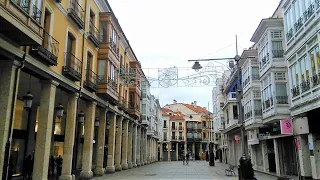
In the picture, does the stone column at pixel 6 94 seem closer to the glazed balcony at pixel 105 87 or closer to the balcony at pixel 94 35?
the balcony at pixel 94 35

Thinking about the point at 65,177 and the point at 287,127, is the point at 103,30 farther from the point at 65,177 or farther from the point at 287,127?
the point at 287,127

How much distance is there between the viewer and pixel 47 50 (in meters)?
13.8

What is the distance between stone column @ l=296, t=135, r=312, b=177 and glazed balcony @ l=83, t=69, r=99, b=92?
14001mm

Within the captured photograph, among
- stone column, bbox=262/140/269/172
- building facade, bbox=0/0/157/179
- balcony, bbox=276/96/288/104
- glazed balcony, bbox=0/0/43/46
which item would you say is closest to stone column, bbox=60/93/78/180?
building facade, bbox=0/0/157/179

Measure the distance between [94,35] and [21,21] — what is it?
11031 mm

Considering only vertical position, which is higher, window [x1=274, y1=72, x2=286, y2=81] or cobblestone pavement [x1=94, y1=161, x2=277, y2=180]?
window [x1=274, y1=72, x2=286, y2=81]

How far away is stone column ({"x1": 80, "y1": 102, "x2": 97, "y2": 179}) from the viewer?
20109mm

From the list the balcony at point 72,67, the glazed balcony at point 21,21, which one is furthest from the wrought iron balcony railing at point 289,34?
the glazed balcony at point 21,21

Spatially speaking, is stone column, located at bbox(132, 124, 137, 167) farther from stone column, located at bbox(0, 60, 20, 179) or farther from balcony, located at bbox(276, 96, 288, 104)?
stone column, located at bbox(0, 60, 20, 179)

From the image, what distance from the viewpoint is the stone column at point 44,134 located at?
14062mm

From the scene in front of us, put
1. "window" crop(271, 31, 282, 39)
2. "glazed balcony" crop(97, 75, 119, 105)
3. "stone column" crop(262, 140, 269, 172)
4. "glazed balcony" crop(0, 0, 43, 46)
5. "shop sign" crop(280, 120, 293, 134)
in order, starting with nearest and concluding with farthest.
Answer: "glazed balcony" crop(0, 0, 43, 46)
"shop sign" crop(280, 120, 293, 134)
"glazed balcony" crop(97, 75, 119, 105)
"window" crop(271, 31, 282, 39)
"stone column" crop(262, 140, 269, 172)

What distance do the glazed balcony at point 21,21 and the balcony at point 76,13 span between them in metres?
4.62

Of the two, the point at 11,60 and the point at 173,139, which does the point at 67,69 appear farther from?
the point at 173,139

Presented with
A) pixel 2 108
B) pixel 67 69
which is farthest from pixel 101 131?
pixel 2 108
